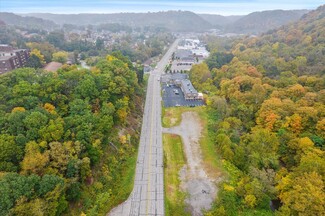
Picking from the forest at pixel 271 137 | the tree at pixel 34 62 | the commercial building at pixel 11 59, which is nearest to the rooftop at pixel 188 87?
the forest at pixel 271 137

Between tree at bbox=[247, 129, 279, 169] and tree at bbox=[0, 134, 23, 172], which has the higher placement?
tree at bbox=[0, 134, 23, 172]

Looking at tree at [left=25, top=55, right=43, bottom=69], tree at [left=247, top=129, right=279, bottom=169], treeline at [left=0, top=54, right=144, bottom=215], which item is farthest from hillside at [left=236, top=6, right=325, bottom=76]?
tree at [left=25, top=55, right=43, bottom=69]

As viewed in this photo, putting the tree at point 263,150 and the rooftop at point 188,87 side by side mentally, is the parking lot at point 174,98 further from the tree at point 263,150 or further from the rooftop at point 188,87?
the tree at point 263,150

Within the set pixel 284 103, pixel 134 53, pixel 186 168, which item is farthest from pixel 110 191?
pixel 134 53

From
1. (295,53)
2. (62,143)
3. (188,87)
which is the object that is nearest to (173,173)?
(62,143)

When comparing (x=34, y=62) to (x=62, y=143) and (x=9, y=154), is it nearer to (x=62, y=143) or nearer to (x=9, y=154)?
(x=62, y=143)

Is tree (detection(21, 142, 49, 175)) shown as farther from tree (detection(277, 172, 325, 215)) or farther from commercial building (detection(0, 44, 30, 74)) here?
commercial building (detection(0, 44, 30, 74))
